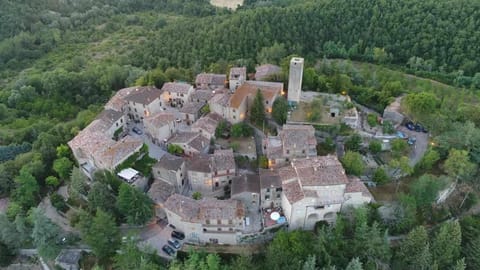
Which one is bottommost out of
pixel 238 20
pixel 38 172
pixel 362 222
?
pixel 38 172

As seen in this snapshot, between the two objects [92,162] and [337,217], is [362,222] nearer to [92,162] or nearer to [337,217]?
[337,217]

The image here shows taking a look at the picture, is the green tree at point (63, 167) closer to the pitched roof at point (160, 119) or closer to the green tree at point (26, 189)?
the green tree at point (26, 189)

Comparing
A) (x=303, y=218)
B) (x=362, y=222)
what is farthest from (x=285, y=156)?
(x=362, y=222)

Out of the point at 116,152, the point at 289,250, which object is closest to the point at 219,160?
the point at 116,152

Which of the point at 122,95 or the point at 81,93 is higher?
the point at 122,95

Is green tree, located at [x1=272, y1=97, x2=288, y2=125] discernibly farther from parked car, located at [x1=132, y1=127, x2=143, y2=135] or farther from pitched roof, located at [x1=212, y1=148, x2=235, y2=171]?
parked car, located at [x1=132, y1=127, x2=143, y2=135]

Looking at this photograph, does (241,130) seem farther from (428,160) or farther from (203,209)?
(428,160)
